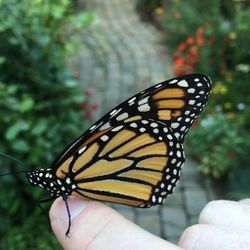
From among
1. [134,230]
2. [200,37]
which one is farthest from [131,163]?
[200,37]

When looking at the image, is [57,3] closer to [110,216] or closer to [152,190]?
[152,190]

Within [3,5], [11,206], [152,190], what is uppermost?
[3,5]

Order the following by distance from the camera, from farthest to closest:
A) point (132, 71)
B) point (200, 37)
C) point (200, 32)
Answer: point (132, 71)
point (200, 32)
point (200, 37)

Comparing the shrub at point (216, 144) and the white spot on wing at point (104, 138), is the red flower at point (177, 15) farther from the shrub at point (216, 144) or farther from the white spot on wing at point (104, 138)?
the white spot on wing at point (104, 138)

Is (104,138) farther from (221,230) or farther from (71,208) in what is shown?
(221,230)

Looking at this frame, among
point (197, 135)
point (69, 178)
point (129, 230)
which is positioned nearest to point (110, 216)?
point (129, 230)

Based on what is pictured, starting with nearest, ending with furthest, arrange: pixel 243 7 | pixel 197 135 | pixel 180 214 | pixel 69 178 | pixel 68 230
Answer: pixel 68 230
pixel 69 178
pixel 180 214
pixel 197 135
pixel 243 7
